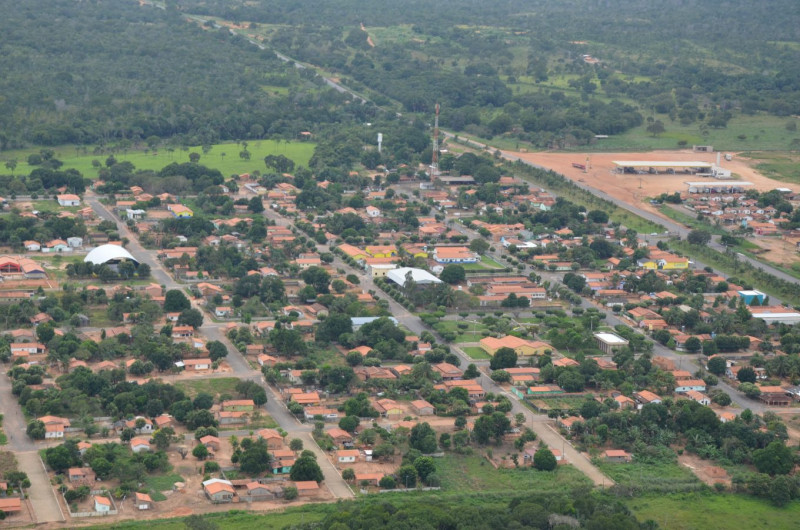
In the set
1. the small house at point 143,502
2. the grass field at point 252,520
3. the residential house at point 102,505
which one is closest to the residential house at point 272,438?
the grass field at point 252,520

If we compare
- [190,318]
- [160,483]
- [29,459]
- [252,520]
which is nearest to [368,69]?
[190,318]

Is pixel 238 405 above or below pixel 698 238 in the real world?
above

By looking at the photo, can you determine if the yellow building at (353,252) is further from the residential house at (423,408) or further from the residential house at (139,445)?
the residential house at (139,445)

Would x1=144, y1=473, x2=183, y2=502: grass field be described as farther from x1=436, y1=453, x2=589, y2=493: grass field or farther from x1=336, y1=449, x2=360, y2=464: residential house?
Result: x1=436, y1=453, x2=589, y2=493: grass field

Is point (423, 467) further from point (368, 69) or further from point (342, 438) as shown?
point (368, 69)

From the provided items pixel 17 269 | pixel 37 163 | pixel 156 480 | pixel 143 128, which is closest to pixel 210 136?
pixel 143 128

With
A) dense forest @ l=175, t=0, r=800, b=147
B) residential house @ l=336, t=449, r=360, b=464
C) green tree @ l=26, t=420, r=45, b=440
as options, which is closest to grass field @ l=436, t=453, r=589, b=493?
residential house @ l=336, t=449, r=360, b=464
